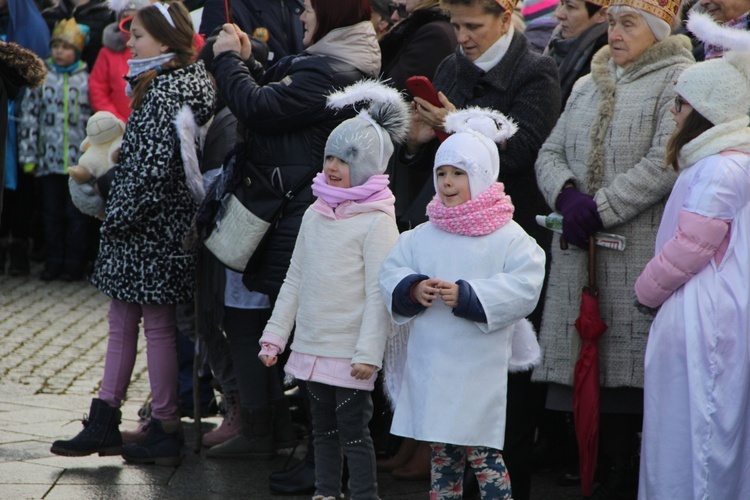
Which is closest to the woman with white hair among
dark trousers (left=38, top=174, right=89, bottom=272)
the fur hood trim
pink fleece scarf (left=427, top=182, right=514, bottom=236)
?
pink fleece scarf (left=427, top=182, right=514, bottom=236)

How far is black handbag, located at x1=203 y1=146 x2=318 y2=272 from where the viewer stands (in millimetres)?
4980

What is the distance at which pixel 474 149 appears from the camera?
409 cm

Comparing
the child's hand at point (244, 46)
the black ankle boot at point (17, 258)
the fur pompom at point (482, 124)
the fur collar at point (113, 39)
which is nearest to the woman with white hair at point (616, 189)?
the fur pompom at point (482, 124)

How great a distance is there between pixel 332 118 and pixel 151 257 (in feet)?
3.91

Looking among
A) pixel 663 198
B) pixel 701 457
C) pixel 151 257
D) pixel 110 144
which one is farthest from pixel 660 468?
pixel 110 144

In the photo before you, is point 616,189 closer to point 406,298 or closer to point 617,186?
point 617,186

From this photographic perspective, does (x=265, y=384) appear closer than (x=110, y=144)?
Yes

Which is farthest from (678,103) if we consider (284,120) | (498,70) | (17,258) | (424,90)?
(17,258)

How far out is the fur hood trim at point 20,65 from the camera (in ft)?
17.6

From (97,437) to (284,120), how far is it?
184 centimetres

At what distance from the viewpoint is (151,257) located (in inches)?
213

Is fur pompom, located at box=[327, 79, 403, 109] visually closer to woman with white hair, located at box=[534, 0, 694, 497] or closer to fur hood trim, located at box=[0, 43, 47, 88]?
woman with white hair, located at box=[534, 0, 694, 497]

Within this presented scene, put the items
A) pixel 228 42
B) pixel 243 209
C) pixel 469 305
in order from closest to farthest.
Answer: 1. pixel 469 305
2. pixel 243 209
3. pixel 228 42

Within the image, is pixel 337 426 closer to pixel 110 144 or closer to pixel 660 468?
pixel 660 468
